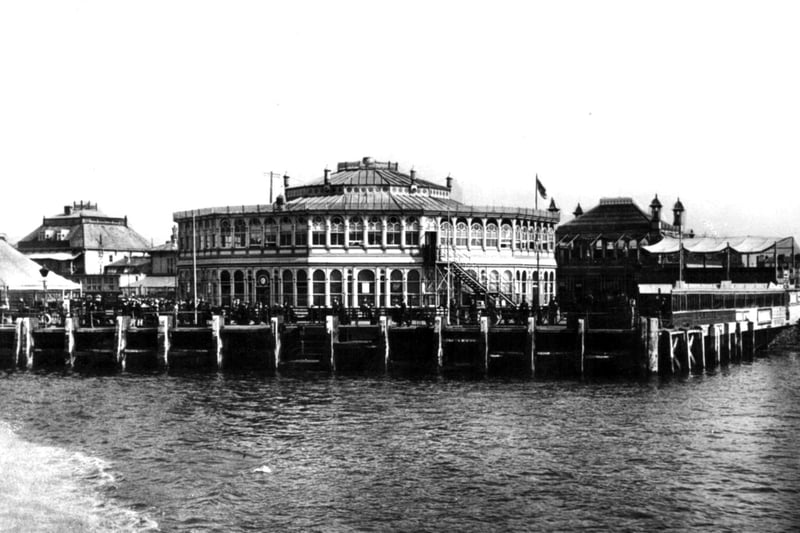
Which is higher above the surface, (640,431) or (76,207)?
(76,207)

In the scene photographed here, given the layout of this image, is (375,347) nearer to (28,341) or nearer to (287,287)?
(28,341)

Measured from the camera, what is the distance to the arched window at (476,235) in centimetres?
7325

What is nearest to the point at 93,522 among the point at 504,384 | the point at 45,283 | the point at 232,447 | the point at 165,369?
the point at 232,447

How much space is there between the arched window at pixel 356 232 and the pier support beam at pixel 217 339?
65.4 feet

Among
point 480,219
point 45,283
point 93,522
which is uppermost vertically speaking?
point 480,219

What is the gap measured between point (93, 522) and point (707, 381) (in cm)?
3309

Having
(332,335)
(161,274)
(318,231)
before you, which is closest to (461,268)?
(318,231)

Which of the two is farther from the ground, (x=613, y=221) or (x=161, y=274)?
(x=613, y=221)

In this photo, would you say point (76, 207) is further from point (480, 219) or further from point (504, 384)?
point (504, 384)

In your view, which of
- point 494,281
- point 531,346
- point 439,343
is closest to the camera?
point 531,346

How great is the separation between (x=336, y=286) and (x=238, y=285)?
301 inches

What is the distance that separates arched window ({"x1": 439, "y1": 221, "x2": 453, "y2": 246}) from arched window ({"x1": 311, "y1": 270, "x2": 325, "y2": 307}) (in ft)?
29.3

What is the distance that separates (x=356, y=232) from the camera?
71.1m

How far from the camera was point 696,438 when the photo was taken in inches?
1346
